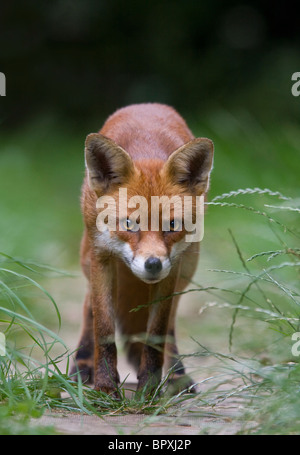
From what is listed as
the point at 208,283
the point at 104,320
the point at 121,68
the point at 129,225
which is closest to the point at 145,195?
the point at 129,225

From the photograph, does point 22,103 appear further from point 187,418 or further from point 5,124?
point 187,418

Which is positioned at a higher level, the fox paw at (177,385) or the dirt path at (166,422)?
the fox paw at (177,385)

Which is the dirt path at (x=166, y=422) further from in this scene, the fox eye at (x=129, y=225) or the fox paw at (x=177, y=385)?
the fox eye at (x=129, y=225)

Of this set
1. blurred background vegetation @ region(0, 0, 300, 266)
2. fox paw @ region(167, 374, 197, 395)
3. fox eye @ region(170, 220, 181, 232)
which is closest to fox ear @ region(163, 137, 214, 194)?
fox eye @ region(170, 220, 181, 232)

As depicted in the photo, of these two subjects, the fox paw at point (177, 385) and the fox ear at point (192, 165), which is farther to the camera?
the fox ear at point (192, 165)

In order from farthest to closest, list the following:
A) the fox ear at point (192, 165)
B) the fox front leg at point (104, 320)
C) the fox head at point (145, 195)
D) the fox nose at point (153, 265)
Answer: the fox front leg at point (104, 320) < the fox ear at point (192, 165) < the fox head at point (145, 195) < the fox nose at point (153, 265)

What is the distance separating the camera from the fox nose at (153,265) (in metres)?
4.17

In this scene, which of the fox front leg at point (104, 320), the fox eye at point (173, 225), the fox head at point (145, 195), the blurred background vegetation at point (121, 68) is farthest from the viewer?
the blurred background vegetation at point (121, 68)

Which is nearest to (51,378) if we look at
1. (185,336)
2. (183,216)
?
(183,216)

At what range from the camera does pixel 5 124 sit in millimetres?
14445

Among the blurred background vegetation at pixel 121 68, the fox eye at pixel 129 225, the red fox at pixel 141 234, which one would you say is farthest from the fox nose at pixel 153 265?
the blurred background vegetation at pixel 121 68

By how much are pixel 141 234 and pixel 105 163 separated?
54cm

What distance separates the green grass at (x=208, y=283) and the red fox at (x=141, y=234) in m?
0.22

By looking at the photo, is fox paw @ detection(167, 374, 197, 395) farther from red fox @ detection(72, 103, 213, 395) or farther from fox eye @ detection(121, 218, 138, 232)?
fox eye @ detection(121, 218, 138, 232)
